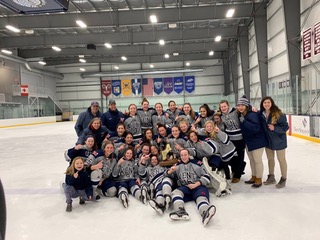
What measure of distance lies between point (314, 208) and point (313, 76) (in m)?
7.68

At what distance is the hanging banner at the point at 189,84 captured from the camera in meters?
28.7

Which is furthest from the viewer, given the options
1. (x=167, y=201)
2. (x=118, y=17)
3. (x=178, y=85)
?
(x=178, y=85)

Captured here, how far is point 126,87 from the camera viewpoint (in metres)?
29.5

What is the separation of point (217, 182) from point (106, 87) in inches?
1077

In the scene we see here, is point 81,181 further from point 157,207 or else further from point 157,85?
point 157,85

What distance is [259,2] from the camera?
14.9 m

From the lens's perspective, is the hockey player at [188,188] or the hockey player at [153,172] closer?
the hockey player at [188,188]

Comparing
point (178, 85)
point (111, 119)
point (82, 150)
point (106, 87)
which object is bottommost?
point (82, 150)

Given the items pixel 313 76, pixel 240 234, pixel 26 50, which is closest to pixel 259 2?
pixel 313 76

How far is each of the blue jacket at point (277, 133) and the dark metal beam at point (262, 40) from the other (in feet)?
39.5

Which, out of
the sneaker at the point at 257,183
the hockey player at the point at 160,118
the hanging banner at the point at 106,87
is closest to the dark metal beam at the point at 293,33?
the hockey player at the point at 160,118

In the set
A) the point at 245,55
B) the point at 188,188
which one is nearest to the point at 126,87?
the point at 245,55

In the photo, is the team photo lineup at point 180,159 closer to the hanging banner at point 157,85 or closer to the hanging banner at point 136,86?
the hanging banner at point 157,85

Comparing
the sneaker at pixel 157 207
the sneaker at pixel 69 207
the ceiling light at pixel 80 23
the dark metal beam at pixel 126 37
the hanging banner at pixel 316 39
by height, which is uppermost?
the dark metal beam at pixel 126 37
